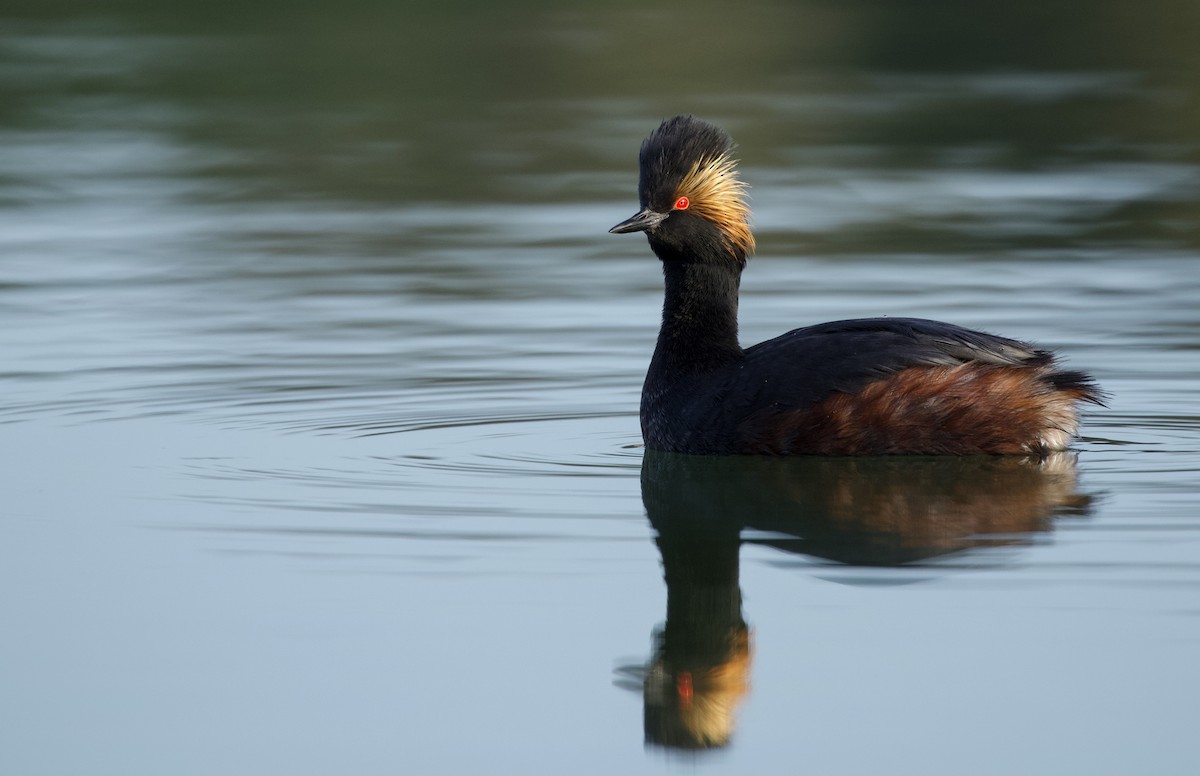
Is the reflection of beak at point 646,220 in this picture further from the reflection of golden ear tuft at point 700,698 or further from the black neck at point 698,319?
the reflection of golden ear tuft at point 700,698

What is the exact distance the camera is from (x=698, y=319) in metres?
10.3

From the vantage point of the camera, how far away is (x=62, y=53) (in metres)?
30.2

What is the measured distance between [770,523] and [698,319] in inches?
84.3

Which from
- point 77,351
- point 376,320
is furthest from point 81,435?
point 376,320

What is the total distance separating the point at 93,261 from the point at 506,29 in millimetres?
16977

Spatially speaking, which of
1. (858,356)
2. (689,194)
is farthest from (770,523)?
(689,194)

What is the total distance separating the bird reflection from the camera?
638 cm

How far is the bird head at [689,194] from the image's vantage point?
32.9ft

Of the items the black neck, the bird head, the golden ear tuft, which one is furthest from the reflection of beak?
the black neck

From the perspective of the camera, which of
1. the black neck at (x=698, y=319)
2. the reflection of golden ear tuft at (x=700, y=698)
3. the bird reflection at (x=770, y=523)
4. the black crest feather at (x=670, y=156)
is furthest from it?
the black neck at (x=698, y=319)

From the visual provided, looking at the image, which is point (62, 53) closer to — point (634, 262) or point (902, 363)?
point (634, 262)

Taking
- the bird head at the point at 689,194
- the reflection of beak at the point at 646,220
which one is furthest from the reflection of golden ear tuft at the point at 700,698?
the bird head at the point at 689,194

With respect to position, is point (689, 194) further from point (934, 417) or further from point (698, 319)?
point (934, 417)

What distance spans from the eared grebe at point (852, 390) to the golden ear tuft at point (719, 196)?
0.6 inches
